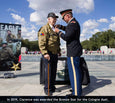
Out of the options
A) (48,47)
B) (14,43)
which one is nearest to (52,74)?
(48,47)

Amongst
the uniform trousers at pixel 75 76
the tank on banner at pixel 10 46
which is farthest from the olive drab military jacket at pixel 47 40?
the tank on banner at pixel 10 46

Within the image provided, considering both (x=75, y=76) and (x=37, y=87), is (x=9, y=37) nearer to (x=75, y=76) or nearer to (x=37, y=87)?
(x=37, y=87)

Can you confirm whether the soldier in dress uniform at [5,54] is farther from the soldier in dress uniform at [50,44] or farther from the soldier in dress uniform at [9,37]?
the soldier in dress uniform at [50,44]

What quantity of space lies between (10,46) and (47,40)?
216cm

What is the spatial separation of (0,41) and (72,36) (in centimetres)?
293

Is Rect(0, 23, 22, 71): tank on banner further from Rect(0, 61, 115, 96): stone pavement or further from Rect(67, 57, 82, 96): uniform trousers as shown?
Rect(67, 57, 82, 96): uniform trousers

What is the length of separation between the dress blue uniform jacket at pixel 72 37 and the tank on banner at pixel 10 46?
229cm

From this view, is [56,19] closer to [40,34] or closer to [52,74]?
[40,34]

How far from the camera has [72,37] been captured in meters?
2.92

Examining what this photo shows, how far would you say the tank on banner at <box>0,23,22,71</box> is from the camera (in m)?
4.57

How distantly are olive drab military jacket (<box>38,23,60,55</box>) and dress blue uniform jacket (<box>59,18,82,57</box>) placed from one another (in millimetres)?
330

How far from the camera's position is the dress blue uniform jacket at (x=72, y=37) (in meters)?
2.87

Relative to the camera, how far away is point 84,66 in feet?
12.9

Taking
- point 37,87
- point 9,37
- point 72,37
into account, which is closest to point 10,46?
point 9,37
